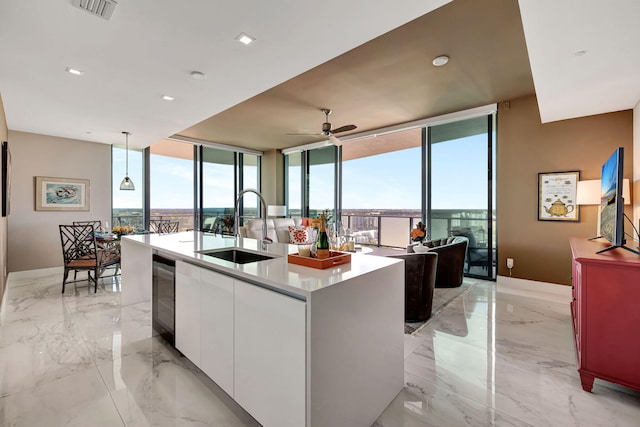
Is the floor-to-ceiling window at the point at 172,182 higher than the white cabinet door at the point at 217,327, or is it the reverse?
A: the floor-to-ceiling window at the point at 172,182

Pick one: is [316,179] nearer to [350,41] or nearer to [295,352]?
[350,41]

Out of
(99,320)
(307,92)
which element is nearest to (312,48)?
(307,92)

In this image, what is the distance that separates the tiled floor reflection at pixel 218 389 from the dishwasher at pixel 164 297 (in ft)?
0.54

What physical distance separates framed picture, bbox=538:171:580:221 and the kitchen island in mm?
3493

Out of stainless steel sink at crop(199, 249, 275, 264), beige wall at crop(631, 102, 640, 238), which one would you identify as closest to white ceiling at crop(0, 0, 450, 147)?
stainless steel sink at crop(199, 249, 275, 264)

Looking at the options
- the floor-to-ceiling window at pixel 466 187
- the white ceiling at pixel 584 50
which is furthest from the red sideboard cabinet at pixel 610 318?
the floor-to-ceiling window at pixel 466 187

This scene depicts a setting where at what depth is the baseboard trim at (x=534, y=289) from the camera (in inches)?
150

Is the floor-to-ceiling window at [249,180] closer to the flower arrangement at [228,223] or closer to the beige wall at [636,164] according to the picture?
the flower arrangement at [228,223]

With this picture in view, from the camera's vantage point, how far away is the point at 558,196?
3.93m

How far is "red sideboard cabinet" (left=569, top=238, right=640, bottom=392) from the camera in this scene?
1.68 metres

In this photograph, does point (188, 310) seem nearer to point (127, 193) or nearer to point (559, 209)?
point (559, 209)

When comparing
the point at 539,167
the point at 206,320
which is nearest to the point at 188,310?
the point at 206,320

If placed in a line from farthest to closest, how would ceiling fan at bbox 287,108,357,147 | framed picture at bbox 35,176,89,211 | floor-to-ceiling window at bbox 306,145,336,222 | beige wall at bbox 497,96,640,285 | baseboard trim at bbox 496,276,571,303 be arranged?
floor-to-ceiling window at bbox 306,145,336,222
framed picture at bbox 35,176,89,211
ceiling fan at bbox 287,108,357,147
baseboard trim at bbox 496,276,571,303
beige wall at bbox 497,96,640,285

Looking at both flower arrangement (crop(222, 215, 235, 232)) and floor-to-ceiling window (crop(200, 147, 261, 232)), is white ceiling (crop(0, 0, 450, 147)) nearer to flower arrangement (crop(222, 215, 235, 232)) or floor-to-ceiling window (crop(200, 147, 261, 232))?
floor-to-ceiling window (crop(200, 147, 261, 232))
